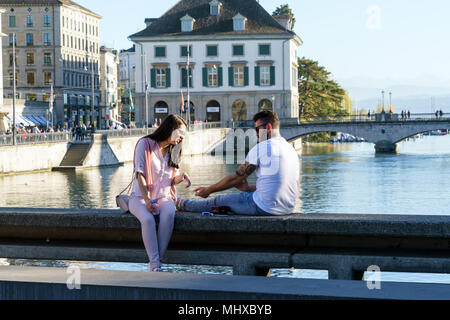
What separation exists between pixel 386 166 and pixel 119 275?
153 feet

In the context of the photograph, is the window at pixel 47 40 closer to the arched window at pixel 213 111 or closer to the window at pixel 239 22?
the arched window at pixel 213 111

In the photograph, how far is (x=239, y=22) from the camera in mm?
74188

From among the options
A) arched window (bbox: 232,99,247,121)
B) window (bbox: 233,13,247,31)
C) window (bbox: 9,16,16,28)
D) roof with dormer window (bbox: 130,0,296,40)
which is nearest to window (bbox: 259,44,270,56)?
roof with dormer window (bbox: 130,0,296,40)

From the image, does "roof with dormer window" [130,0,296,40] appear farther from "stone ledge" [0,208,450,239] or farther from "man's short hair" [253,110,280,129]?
"stone ledge" [0,208,450,239]

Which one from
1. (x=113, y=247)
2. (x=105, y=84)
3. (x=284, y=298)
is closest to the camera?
(x=284, y=298)

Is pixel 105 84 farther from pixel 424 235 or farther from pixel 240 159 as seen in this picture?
pixel 424 235

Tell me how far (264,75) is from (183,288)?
2725 inches

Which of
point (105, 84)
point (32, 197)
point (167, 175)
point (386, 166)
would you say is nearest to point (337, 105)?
point (105, 84)

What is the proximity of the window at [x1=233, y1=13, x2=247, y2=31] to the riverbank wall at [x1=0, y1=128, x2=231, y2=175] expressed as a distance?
1435 centimetres

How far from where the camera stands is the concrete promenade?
5297mm

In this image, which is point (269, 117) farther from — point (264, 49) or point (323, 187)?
point (264, 49)

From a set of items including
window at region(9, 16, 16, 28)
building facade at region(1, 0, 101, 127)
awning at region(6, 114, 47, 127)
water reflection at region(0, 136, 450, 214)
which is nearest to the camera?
water reflection at region(0, 136, 450, 214)

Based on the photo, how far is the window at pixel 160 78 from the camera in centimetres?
7444
